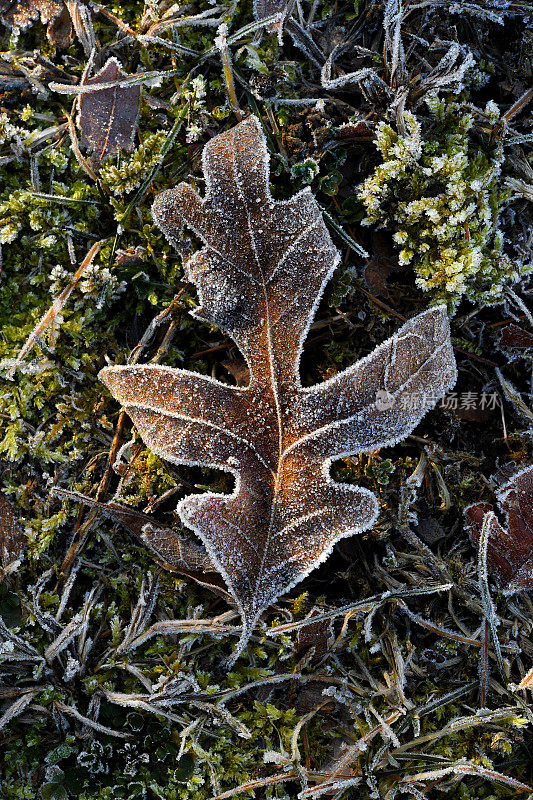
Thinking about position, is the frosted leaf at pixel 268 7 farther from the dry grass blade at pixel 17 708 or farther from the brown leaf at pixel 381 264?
the dry grass blade at pixel 17 708

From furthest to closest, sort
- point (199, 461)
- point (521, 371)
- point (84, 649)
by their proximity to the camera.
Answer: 1. point (521, 371)
2. point (84, 649)
3. point (199, 461)

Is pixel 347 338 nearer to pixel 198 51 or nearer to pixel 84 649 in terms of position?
pixel 198 51

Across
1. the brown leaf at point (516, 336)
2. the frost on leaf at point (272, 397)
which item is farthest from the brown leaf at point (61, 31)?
the brown leaf at point (516, 336)

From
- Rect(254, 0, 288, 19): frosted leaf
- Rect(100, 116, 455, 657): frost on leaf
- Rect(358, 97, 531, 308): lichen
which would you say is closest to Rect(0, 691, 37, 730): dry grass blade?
Rect(100, 116, 455, 657): frost on leaf

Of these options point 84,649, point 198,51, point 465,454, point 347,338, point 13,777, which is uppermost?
point 198,51

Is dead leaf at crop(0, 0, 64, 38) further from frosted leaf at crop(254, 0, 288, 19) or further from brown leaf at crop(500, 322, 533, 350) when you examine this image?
brown leaf at crop(500, 322, 533, 350)

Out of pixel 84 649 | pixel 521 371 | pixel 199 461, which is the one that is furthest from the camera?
pixel 521 371

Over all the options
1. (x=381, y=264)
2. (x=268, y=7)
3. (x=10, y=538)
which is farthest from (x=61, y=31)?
(x=10, y=538)

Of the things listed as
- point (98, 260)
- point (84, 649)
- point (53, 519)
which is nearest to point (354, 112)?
point (98, 260)

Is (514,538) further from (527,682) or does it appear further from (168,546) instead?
(168,546)
